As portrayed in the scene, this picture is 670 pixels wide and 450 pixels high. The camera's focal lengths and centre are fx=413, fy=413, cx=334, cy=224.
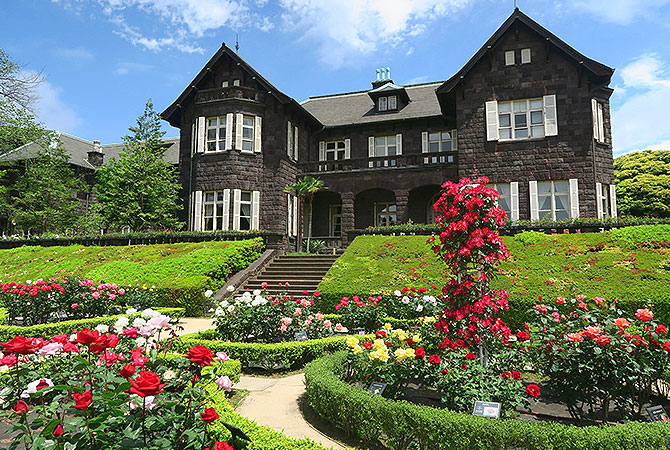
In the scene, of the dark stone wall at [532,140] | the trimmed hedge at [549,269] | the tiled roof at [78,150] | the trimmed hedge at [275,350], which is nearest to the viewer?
the trimmed hedge at [275,350]

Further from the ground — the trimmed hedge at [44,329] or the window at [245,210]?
the window at [245,210]

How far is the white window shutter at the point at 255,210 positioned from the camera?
22312 mm

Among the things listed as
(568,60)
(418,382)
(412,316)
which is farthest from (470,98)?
(418,382)

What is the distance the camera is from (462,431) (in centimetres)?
366

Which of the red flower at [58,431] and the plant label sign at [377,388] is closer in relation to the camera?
the red flower at [58,431]

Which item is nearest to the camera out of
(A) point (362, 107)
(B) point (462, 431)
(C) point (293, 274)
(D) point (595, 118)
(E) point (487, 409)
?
(B) point (462, 431)

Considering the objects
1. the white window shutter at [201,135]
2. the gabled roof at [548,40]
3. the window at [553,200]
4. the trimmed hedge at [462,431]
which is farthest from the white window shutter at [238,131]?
the trimmed hedge at [462,431]

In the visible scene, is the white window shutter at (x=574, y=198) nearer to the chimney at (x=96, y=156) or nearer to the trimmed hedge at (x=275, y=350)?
the trimmed hedge at (x=275, y=350)

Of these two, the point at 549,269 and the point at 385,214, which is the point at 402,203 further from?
the point at 549,269

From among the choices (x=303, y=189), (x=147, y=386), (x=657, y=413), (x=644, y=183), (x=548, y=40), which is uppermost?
(x=548, y=40)

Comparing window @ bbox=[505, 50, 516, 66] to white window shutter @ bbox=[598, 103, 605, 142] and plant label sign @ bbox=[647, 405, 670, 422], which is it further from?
plant label sign @ bbox=[647, 405, 670, 422]

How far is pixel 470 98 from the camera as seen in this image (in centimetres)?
2062

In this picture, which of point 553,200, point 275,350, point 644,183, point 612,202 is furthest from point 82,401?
point 644,183

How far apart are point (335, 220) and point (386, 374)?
21.7 metres
